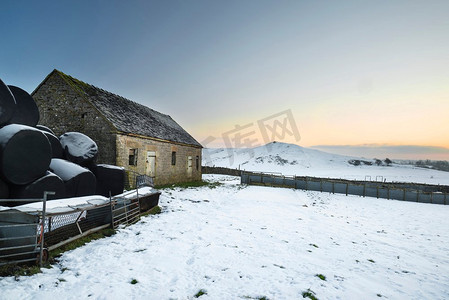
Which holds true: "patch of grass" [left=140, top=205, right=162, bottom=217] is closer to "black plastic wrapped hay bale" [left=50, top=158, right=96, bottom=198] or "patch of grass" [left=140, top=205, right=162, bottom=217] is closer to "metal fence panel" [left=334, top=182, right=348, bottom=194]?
"black plastic wrapped hay bale" [left=50, top=158, right=96, bottom=198]

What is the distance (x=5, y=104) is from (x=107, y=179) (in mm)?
4149

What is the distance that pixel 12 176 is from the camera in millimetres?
5906

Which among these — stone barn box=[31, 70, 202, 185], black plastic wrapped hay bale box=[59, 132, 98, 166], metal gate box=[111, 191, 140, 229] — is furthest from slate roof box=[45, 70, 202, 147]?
metal gate box=[111, 191, 140, 229]

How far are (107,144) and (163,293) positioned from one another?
1100 cm

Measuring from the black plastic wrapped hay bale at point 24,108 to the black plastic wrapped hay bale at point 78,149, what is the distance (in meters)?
1.28

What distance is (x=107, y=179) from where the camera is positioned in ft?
30.1

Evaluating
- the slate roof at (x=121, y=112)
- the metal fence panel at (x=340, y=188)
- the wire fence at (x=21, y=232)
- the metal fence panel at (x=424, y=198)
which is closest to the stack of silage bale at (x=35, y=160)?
the wire fence at (x=21, y=232)

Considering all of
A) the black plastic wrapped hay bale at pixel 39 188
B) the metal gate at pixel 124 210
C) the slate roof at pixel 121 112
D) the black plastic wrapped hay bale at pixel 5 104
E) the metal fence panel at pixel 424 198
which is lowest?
the metal fence panel at pixel 424 198

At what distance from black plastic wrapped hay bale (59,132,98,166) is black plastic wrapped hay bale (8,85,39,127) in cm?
128

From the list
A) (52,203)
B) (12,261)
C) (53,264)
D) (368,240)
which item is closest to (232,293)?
(53,264)

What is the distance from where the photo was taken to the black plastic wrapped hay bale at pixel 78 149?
28.6 feet

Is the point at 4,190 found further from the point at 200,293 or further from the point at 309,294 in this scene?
the point at 309,294

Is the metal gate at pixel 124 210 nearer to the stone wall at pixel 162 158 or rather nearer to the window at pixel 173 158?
the stone wall at pixel 162 158

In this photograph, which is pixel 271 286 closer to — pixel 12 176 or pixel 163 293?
pixel 163 293
